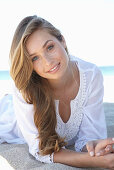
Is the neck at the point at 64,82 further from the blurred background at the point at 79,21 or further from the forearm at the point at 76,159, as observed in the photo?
the blurred background at the point at 79,21

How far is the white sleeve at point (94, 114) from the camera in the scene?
7.05ft

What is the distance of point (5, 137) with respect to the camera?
8.73 feet

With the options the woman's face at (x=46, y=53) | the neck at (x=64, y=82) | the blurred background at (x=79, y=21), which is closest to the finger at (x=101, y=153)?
the woman's face at (x=46, y=53)

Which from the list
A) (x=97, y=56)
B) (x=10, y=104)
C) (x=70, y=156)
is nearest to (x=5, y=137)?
(x=10, y=104)

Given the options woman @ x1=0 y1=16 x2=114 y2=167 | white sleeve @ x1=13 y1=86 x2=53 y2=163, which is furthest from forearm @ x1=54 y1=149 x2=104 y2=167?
white sleeve @ x1=13 y1=86 x2=53 y2=163

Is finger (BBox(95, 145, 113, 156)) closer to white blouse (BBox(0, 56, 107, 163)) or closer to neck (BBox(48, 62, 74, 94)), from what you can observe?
white blouse (BBox(0, 56, 107, 163))

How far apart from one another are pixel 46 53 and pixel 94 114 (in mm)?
682

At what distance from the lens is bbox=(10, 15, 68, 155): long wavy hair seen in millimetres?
1922

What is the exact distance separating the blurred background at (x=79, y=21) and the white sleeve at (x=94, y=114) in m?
19.3

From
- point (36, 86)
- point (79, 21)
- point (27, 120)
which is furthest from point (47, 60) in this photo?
point (79, 21)

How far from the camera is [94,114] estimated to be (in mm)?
2178

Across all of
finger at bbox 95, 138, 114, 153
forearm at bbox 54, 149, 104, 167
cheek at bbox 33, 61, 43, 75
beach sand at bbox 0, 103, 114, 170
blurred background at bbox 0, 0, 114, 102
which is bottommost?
blurred background at bbox 0, 0, 114, 102

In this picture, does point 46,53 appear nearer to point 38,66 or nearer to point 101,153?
point 38,66

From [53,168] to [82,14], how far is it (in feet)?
75.8
